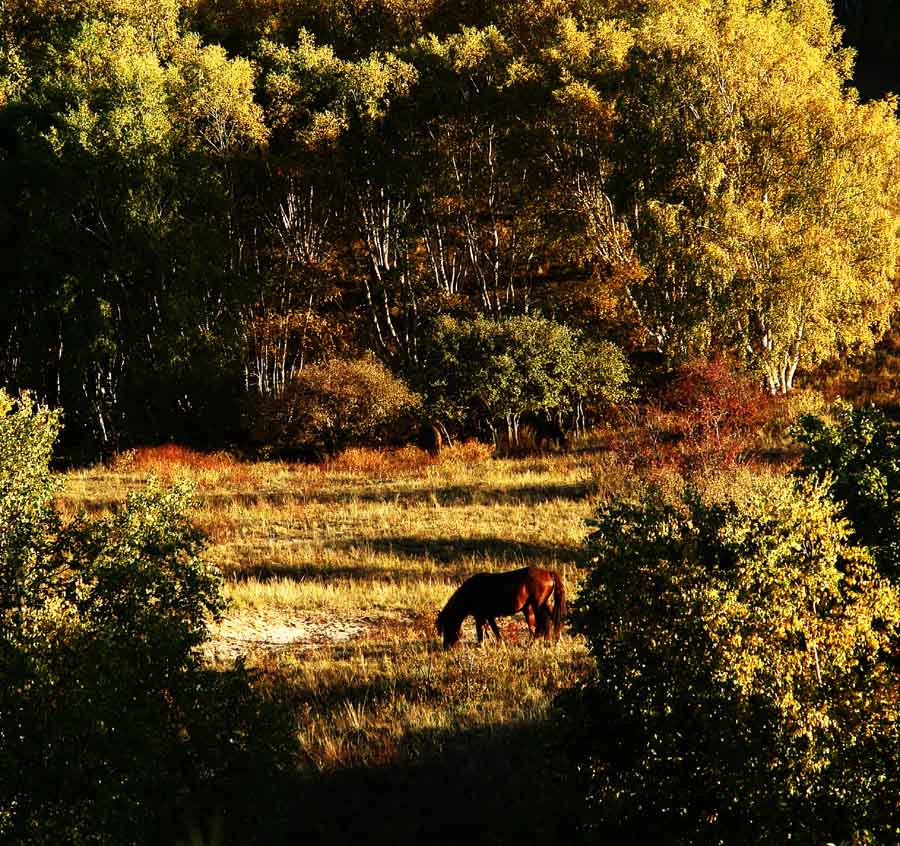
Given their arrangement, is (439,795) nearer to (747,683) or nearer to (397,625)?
(747,683)

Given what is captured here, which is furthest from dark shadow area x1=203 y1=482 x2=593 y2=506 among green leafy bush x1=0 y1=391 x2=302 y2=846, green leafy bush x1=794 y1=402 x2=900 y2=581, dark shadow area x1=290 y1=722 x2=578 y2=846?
green leafy bush x1=0 y1=391 x2=302 y2=846

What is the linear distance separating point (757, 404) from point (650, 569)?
102ft

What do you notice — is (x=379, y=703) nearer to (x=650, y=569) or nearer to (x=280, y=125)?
(x=650, y=569)

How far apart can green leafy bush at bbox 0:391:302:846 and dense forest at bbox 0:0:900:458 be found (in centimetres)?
3121

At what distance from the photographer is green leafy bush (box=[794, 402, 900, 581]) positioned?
1049 centimetres

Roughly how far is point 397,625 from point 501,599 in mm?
3864

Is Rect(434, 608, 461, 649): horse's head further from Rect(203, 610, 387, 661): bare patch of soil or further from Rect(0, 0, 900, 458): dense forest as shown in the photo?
Rect(0, 0, 900, 458): dense forest

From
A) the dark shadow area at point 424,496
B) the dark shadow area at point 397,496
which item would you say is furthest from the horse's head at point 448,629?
the dark shadow area at point 424,496

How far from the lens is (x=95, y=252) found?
155ft

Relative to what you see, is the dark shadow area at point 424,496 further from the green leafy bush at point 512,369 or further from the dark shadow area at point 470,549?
the green leafy bush at point 512,369

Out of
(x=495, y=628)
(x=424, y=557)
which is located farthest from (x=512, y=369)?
(x=495, y=628)

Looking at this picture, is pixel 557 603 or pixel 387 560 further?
pixel 387 560

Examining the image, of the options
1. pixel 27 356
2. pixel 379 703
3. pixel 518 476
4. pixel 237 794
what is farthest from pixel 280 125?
pixel 237 794

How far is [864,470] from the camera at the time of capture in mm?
11141
